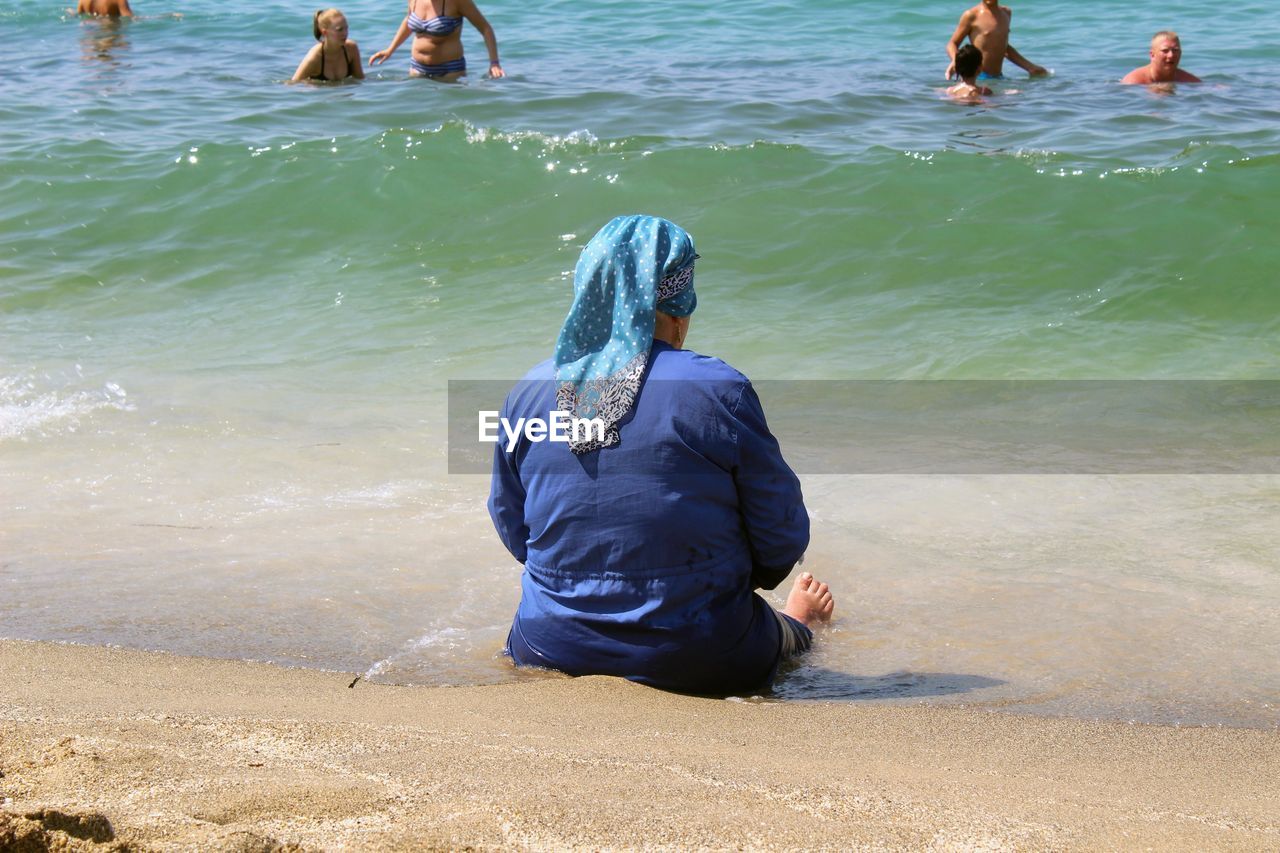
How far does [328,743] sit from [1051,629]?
2.11 meters

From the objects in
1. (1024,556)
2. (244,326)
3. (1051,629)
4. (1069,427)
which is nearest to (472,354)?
(244,326)

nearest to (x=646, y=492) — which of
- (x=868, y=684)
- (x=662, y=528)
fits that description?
(x=662, y=528)

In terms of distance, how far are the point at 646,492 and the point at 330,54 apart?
10439 millimetres

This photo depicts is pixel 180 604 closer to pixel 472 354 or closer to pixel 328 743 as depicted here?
pixel 328 743

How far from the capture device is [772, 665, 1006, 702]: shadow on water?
3.36 meters

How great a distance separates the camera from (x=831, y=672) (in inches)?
139

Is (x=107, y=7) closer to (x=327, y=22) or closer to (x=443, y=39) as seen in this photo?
(x=327, y=22)

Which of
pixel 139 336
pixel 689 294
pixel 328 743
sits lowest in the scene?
pixel 139 336

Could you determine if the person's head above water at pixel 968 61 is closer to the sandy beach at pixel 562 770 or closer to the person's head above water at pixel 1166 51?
the person's head above water at pixel 1166 51

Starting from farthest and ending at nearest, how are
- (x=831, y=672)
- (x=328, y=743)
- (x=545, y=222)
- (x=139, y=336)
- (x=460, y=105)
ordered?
1. (x=460, y=105)
2. (x=545, y=222)
3. (x=139, y=336)
4. (x=831, y=672)
5. (x=328, y=743)

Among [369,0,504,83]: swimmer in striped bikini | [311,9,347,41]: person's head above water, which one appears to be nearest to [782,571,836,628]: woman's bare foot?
[369,0,504,83]: swimmer in striped bikini

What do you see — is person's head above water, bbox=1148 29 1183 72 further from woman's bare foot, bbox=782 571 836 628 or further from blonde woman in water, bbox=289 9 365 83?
woman's bare foot, bbox=782 571 836 628

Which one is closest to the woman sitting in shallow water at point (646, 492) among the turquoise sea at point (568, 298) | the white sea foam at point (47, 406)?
the turquoise sea at point (568, 298)

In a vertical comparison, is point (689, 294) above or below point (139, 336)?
above
